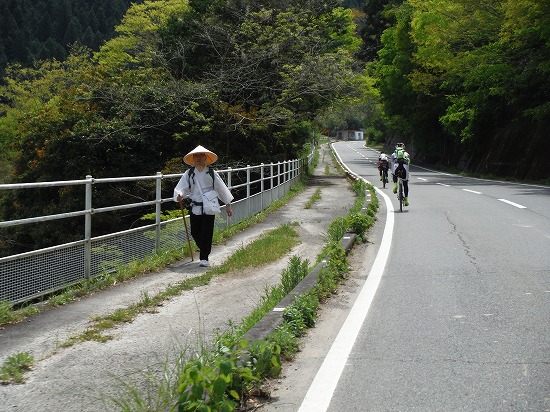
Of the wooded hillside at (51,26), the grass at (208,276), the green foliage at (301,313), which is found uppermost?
the wooded hillside at (51,26)

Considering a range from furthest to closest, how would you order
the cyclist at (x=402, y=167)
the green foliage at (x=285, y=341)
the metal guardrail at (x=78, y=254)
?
the cyclist at (x=402, y=167) < the metal guardrail at (x=78, y=254) < the green foliage at (x=285, y=341)

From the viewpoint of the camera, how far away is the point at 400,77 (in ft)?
179

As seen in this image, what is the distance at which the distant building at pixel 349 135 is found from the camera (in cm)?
15450

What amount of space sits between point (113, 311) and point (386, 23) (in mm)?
63238

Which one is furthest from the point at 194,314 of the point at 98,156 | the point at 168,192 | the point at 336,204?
the point at 98,156

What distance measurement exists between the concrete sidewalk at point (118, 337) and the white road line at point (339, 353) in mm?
876

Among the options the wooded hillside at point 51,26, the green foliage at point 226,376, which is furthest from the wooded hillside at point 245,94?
the wooded hillside at point 51,26

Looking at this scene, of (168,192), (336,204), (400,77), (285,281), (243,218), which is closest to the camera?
(285,281)

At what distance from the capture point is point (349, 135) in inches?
6102

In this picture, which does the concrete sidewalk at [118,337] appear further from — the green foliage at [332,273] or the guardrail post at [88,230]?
the green foliage at [332,273]

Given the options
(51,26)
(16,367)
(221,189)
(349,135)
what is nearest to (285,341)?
(16,367)

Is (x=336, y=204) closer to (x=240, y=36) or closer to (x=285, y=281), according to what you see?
(x=240, y=36)

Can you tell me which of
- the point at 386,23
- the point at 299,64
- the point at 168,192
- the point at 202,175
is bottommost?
the point at 168,192

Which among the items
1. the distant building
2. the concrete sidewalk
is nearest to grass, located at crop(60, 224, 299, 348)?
the concrete sidewalk
